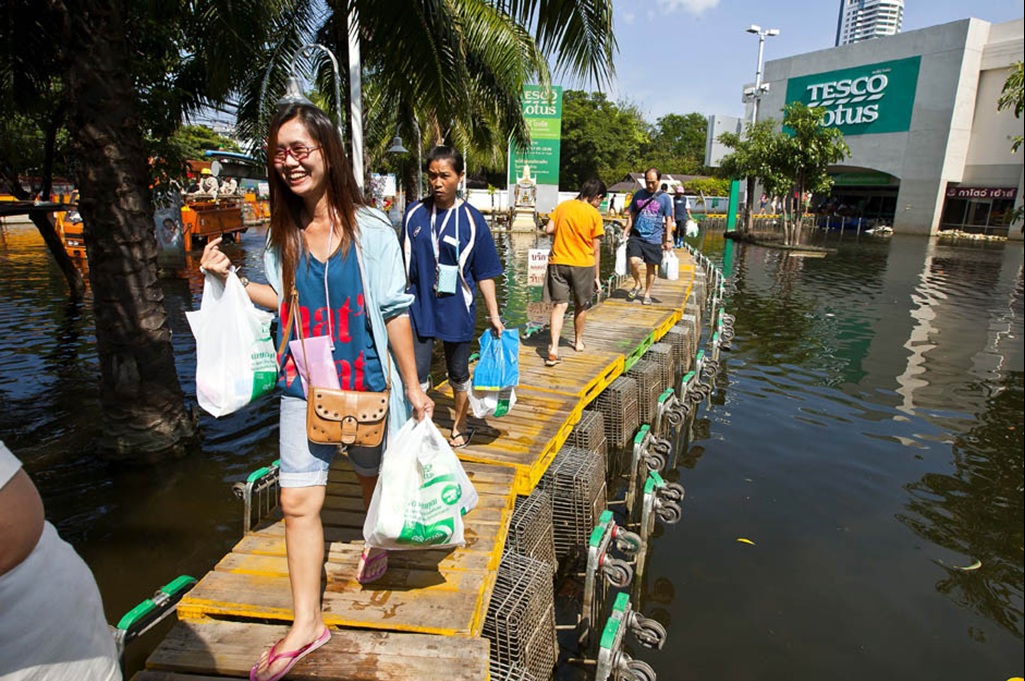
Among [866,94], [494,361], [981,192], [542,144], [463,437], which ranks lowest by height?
[463,437]

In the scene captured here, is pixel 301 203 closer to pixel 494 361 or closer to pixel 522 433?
pixel 494 361

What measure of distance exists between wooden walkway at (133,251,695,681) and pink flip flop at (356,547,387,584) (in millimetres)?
39

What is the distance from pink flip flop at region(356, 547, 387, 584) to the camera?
2.91 meters

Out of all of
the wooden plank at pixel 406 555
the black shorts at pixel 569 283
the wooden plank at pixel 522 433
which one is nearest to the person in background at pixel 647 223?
the black shorts at pixel 569 283

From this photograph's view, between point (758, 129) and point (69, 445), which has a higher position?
point (758, 129)

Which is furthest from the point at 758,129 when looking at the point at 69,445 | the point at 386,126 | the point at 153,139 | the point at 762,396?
the point at 69,445

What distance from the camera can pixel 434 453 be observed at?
8.32 feet

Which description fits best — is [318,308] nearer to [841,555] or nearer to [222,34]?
[841,555]

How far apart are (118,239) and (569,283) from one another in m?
4.10

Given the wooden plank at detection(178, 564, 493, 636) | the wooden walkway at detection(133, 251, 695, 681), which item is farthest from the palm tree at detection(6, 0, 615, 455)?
the wooden plank at detection(178, 564, 493, 636)

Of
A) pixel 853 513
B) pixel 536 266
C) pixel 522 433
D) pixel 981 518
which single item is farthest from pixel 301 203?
pixel 536 266

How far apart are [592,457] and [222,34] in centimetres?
639

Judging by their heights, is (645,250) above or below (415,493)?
above

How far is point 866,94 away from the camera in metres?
39.3
